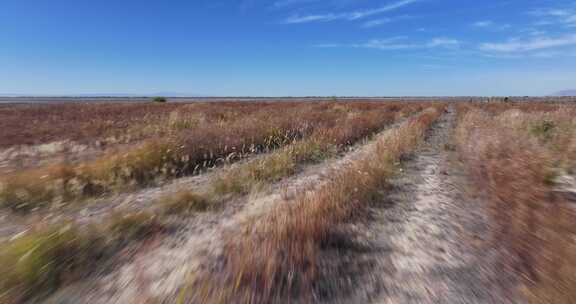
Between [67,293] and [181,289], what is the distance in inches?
34.3

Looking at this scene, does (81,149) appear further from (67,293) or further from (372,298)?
(372,298)

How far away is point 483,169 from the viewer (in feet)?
15.4

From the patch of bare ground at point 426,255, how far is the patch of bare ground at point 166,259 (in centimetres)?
121

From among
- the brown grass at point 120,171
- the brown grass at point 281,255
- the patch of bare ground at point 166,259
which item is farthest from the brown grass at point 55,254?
the brown grass at point 120,171

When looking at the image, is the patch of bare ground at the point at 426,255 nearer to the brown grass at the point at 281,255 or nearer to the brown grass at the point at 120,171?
the brown grass at the point at 281,255

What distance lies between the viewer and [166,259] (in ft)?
8.91

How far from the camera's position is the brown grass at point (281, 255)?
6.87 ft

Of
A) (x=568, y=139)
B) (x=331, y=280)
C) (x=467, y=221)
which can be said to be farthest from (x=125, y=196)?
(x=568, y=139)

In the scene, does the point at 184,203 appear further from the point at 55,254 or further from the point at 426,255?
the point at 426,255

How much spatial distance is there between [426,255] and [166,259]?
236 cm

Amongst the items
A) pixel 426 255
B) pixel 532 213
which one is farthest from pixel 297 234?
pixel 532 213

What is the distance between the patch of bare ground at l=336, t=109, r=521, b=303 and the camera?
2.15 meters

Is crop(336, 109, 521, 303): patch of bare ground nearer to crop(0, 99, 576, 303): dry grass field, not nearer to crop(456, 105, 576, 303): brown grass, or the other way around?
crop(0, 99, 576, 303): dry grass field

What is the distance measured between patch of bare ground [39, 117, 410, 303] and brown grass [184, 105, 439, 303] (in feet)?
0.75
